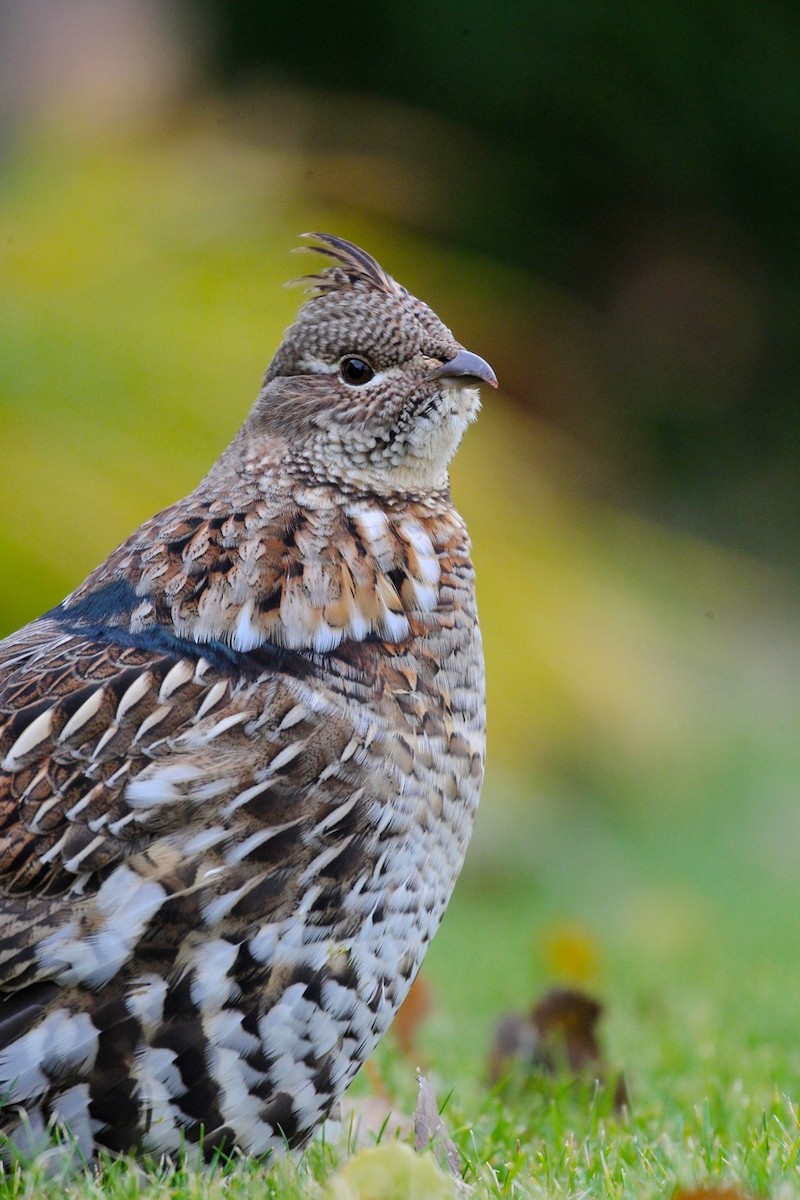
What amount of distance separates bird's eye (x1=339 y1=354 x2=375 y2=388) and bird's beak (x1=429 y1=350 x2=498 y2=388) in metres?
0.14

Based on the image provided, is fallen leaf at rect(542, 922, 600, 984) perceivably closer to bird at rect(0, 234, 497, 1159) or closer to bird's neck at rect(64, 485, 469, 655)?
bird at rect(0, 234, 497, 1159)

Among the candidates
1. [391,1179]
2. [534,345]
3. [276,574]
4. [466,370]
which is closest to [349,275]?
[466,370]

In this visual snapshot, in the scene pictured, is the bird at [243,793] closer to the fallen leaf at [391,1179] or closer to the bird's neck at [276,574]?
the bird's neck at [276,574]

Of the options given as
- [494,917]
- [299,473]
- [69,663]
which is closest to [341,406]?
[299,473]

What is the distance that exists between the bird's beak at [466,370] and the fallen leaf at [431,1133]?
51.8 inches

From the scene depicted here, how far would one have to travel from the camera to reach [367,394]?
302cm

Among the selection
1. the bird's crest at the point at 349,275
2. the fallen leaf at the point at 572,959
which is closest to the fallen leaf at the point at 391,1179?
the bird's crest at the point at 349,275

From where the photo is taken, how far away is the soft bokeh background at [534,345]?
23.6 feet

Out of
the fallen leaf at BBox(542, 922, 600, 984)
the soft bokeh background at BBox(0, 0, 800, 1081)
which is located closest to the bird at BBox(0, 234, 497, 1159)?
the soft bokeh background at BBox(0, 0, 800, 1081)

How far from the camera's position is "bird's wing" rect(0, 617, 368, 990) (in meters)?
2.43

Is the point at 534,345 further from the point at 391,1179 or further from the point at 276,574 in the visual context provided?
the point at 391,1179

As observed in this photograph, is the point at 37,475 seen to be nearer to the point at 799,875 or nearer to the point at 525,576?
the point at 525,576

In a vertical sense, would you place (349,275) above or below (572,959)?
above

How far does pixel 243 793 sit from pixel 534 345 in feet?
29.4
